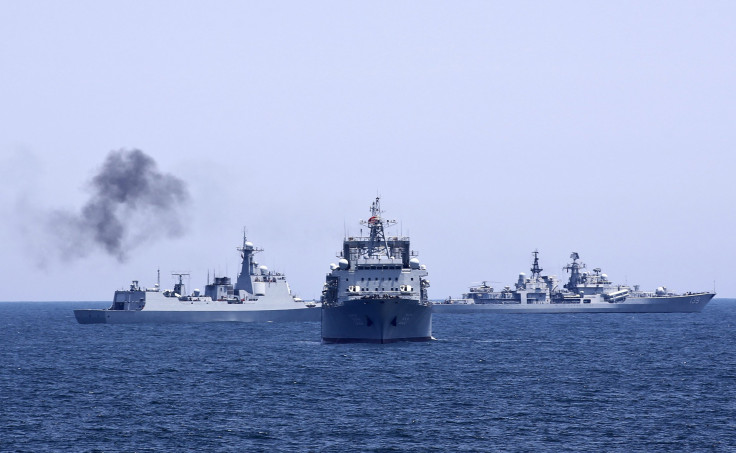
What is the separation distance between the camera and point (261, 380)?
171 ft

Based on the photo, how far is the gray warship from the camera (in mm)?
67250

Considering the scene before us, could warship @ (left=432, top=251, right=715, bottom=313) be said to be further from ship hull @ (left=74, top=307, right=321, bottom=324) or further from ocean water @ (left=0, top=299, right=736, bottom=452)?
ocean water @ (left=0, top=299, right=736, bottom=452)

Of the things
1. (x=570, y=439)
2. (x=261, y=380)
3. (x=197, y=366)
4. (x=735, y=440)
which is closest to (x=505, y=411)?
(x=570, y=439)

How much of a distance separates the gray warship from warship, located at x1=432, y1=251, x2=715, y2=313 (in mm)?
88534

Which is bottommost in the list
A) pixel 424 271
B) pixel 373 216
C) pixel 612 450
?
pixel 612 450

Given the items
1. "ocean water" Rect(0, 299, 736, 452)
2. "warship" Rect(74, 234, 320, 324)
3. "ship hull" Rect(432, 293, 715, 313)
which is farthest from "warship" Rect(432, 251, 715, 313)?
"ocean water" Rect(0, 299, 736, 452)

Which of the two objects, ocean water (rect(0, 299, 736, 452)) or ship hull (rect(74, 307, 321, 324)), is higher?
ship hull (rect(74, 307, 321, 324))

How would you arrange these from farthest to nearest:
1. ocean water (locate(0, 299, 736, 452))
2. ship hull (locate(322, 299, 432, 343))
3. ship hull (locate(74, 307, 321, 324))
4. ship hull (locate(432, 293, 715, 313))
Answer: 1. ship hull (locate(432, 293, 715, 313))
2. ship hull (locate(74, 307, 321, 324))
3. ship hull (locate(322, 299, 432, 343))
4. ocean water (locate(0, 299, 736, 452))

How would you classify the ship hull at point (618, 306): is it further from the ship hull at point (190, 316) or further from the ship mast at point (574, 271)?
the ship hull at point (190, 316)

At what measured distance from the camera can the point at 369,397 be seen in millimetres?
44750

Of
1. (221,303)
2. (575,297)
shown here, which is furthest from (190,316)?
(575,297)

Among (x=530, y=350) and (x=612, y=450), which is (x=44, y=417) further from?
(x=530, y=350)

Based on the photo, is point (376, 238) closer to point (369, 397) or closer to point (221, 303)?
point (369, 397)

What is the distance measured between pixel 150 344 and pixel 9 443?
1882 inches
